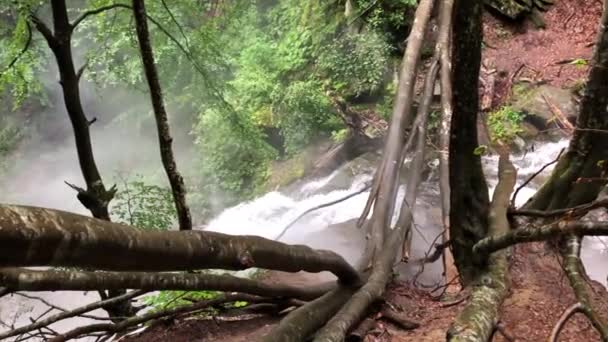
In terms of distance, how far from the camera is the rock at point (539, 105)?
9.57 m

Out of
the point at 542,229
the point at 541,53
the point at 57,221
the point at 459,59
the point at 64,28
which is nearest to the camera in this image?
the point at 57,221

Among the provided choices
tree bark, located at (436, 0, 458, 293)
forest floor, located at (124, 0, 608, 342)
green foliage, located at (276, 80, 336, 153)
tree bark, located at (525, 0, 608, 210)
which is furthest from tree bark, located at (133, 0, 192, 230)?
green foliage, located at (276, 80, 336, 153)

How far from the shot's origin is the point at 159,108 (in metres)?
4.60

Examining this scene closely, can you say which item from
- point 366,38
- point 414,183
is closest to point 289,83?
point 366,38

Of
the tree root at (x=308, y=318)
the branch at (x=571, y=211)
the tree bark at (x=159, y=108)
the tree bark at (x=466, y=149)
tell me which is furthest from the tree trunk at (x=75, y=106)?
the branch at (x=571, y=211)

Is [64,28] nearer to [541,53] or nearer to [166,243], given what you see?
[166,243]

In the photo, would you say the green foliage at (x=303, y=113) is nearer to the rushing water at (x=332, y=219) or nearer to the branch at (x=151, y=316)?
the rushing water at (x=332, y=219)

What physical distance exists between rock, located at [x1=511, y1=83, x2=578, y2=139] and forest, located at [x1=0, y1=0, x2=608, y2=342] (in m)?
0.05

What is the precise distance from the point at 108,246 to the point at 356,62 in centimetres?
1084

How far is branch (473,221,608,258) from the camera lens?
2262mm

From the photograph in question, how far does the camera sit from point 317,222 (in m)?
10.2

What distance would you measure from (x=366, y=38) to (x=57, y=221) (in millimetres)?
10885

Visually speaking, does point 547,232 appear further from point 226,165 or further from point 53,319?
point 226,165

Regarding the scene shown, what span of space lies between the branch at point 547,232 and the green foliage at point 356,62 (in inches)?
336
